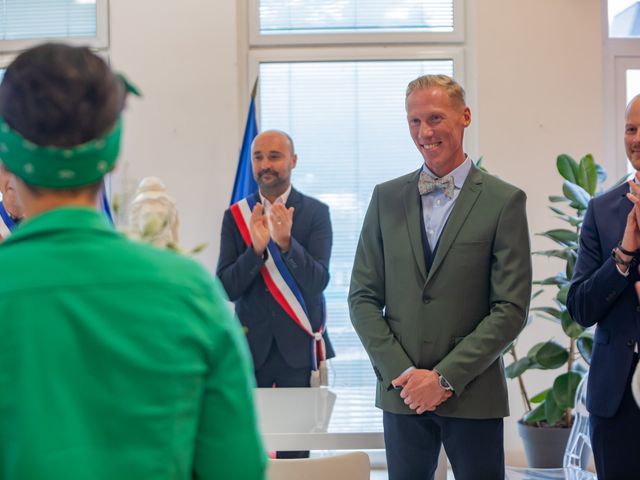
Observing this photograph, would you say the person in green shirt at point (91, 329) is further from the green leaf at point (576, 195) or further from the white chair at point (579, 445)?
the green leaf at point (576, 195)

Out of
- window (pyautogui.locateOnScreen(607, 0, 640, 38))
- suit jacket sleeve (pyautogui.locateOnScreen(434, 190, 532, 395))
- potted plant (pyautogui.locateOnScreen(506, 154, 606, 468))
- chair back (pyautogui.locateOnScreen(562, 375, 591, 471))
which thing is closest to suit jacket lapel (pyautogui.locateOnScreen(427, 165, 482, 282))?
suit jacket sleeve (pyautogui.locateOnScreen(434, 190, 532, 395))

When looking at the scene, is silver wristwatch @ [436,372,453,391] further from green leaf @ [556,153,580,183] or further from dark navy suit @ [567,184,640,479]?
green leaf @ [556,153,580,183]

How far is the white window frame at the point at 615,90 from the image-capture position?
5.38 meters

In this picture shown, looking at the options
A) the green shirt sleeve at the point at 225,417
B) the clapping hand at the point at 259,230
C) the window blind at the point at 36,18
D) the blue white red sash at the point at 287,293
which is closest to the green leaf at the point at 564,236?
the blue white red sash at the point at 287,293

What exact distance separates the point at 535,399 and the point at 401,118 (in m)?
1.86

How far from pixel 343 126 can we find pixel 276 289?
6.32 ft

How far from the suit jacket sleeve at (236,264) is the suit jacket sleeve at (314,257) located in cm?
15

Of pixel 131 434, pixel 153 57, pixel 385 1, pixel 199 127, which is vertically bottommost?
pixel 131 434

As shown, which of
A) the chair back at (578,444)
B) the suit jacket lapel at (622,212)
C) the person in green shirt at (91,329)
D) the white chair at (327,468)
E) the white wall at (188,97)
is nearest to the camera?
the person in green shirt at (91,329)

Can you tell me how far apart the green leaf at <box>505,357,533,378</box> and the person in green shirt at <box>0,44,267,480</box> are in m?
3.69

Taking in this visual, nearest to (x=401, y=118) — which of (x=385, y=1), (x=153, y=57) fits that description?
(x=385, y=1)

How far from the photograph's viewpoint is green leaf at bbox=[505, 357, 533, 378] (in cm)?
463

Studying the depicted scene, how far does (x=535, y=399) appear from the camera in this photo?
4.86 m

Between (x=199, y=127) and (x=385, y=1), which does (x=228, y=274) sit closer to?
→ (x=199, y=127)
